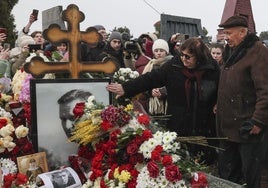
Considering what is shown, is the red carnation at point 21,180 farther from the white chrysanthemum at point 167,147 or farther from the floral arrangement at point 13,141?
the white chrysanthemum at point 167,147

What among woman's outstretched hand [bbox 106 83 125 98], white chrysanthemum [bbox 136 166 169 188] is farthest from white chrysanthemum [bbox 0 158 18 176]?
white chrysanthemum [bbox 136 166 169 188]

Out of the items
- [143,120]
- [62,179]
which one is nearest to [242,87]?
[143,120]

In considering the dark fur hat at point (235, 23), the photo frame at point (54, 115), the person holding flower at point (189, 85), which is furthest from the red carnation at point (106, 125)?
the dark fur hat at point (235, 23)

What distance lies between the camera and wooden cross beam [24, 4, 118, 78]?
10.8 feet

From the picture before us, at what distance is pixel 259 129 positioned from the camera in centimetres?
384

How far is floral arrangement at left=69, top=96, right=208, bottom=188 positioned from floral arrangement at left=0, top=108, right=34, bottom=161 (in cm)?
39

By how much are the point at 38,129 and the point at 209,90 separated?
1574 millimetres

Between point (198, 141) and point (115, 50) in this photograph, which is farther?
point (115, 50)

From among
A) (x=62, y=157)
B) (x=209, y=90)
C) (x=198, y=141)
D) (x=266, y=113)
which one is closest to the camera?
(x=198, y=141)

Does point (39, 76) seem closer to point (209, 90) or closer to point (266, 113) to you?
point (209, 90)

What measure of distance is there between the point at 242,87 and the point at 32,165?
1.84 metres

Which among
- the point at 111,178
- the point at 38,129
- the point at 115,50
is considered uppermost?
the point at 115,50

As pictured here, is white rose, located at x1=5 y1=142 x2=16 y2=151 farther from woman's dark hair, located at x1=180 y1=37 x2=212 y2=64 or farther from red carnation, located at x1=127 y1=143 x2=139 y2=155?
woman's dark hair, located at x1=180 y1=37 x2=212 y2=64

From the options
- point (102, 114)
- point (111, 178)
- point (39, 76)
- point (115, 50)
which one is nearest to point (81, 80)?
point (39, 76)
